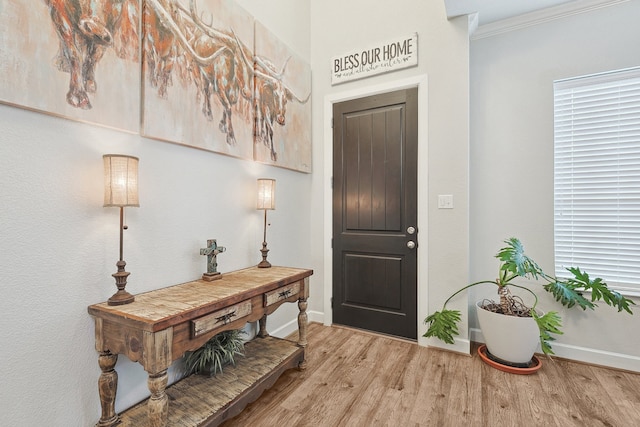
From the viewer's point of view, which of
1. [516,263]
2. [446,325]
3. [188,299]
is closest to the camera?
[188,299]

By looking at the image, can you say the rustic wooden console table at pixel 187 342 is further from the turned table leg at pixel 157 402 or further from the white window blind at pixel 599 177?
the white window blind at pixel 599 177

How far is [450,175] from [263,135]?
1.62 m

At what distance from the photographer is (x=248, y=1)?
2.24 m

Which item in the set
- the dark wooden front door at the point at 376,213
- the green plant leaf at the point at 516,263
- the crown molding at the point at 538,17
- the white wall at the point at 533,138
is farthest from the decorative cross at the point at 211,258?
the crown molding at the point at 538,17

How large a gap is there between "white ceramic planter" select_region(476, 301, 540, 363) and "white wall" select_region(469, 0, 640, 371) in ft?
1.50

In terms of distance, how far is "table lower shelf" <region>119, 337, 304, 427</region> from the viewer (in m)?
1.39

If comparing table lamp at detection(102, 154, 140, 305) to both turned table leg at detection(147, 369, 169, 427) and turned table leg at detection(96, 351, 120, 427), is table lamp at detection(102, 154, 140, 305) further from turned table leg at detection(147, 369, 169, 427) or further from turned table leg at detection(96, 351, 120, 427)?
turned table leg at detection(147, 369, 169, 427)

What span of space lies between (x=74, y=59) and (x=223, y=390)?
1.77 metres

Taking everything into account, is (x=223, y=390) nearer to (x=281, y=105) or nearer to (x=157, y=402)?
(x=157, y=402)

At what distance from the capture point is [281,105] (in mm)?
2594

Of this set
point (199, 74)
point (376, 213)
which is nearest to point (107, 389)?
point (199, 74)

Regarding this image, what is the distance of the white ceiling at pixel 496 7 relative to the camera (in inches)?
89.5

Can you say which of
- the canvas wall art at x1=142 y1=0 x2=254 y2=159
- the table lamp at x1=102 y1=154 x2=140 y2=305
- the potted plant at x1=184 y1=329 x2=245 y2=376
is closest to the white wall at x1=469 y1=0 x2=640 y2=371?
the canvas wall art at x1=142 y1=0 x2=254 y2=159

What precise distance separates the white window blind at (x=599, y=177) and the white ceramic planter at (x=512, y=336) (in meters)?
0.67
